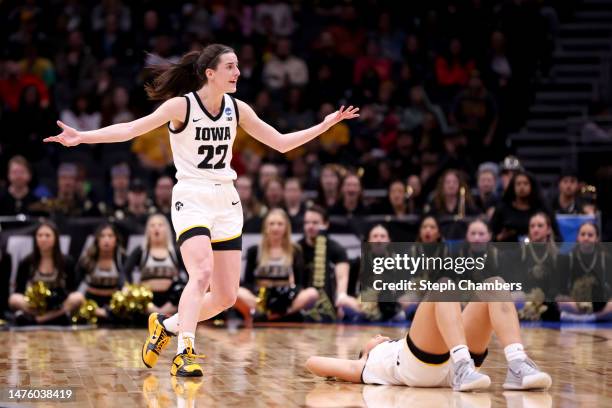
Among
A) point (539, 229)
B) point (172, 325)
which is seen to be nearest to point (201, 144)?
point (172, 325)

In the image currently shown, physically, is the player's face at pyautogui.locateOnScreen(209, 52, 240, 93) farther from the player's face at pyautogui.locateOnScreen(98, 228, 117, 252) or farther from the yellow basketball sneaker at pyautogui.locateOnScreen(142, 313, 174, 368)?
the player's face at pyautogui.locateOnScreen(98, 228, 117, 252)

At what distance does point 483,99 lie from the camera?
15.2 meters

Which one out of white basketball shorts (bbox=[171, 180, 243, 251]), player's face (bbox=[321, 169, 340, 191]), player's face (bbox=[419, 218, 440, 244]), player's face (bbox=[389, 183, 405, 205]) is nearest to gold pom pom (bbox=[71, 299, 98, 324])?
player's face (bbox=[321, 169, 340, 191])

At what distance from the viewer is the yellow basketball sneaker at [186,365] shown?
6.64 metres

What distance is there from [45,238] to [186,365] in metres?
4.44

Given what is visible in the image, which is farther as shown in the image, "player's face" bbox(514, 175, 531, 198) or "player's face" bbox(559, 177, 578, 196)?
"player's face" bbox(559, 177, 578, 196)

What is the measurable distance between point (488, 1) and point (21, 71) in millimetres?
7081

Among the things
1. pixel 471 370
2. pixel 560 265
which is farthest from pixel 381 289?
pixel 560 265

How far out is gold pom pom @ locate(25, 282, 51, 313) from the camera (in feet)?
34.8

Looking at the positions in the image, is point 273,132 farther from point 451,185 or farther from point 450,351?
point 451,185

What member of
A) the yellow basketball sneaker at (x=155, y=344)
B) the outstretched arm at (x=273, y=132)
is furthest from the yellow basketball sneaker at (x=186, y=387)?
the outstretched arm at (x=273, y=132)

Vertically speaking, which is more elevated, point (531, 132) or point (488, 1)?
point (488, 1)

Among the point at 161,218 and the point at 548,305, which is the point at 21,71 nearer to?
the point at 161,218

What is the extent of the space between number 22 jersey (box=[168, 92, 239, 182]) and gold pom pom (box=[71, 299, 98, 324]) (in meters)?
4.15
